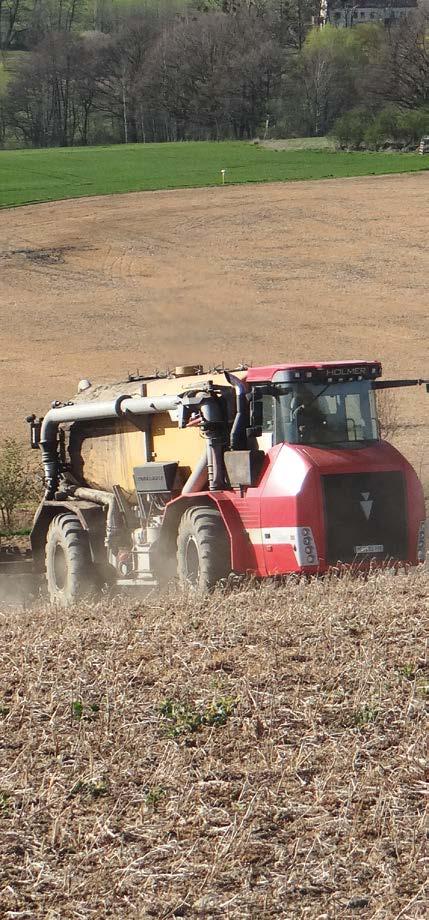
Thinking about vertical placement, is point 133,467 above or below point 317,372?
below

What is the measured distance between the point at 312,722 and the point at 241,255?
150 feet

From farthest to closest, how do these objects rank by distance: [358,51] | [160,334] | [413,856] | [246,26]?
[246,26]
[358,51]
[160,334]
[413,856]

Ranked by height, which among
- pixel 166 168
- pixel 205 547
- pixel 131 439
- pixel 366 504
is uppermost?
pixel 166 168

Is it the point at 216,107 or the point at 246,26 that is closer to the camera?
the point at 216,107

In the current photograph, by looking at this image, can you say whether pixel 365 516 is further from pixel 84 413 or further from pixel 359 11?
pixel 359 11

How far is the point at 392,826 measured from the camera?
6297 mm

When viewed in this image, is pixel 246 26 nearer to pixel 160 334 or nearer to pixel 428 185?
pixel 428 185

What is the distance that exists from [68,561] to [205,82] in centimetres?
11470

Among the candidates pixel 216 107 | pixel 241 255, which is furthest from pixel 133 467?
pixel 216 107

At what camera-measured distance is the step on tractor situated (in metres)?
13.4

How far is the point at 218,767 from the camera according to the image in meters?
7.09

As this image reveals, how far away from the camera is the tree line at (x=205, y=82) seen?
365 ft

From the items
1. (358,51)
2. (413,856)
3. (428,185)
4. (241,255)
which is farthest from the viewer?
(358,51)

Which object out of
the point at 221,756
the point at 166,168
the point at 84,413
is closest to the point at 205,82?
the point at 166,168
